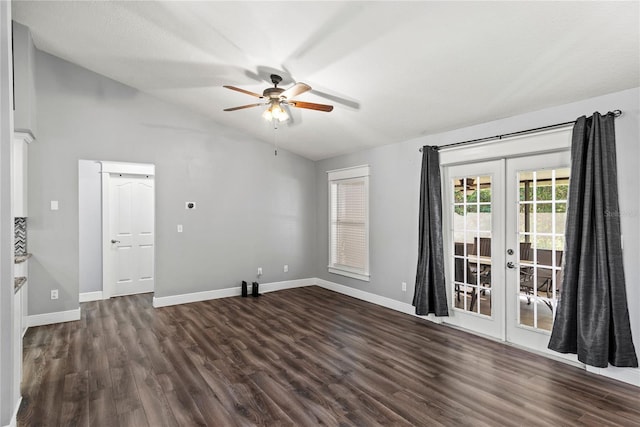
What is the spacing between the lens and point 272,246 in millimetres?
6344

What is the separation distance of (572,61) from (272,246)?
5.00 metres

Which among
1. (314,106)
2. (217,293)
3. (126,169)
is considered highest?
(314,106)

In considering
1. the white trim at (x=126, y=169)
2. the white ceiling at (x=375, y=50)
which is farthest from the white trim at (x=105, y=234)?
the white ceiling at (x=375, y=50)

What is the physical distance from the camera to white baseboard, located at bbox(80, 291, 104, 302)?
225 inches

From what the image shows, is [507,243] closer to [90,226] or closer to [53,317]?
[53,317]

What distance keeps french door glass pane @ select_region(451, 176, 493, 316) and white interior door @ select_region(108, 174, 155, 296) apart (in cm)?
509

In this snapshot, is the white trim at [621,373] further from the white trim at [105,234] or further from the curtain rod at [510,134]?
the white trim at [105,234]

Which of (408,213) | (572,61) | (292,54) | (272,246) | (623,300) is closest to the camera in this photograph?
(572,61)

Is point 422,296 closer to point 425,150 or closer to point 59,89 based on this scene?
point 425,150

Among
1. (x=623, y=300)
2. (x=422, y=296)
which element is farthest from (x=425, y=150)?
(x=623, y=300)

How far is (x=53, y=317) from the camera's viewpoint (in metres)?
4.54

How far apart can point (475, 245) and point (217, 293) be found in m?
4.07

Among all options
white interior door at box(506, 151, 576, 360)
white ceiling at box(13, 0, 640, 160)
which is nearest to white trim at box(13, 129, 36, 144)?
white ceiling at box(13, 0, 640, 160)

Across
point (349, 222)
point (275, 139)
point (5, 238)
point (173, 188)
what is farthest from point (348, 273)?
point (5, 238)
